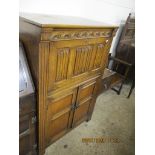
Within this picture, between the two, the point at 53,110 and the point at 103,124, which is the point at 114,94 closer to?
the point at 103,124

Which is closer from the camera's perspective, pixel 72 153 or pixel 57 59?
pixel 57 59

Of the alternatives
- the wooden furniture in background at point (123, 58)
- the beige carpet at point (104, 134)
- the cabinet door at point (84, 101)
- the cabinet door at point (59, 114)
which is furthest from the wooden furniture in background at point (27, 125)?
the wooden furniture in background at point (123, 58)

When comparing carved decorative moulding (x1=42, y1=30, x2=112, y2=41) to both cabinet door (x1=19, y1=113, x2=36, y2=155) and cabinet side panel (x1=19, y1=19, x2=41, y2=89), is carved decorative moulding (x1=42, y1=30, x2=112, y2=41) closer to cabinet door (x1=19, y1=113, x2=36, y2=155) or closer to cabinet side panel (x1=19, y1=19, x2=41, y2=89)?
cabinet side panel (x1=19, y1=19, x2=41, y2=89)

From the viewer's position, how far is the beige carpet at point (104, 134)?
161cm

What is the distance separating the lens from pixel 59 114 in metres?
1.34

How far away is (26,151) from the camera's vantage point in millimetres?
1251

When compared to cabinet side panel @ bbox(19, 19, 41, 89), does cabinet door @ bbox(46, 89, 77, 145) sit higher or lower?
lower

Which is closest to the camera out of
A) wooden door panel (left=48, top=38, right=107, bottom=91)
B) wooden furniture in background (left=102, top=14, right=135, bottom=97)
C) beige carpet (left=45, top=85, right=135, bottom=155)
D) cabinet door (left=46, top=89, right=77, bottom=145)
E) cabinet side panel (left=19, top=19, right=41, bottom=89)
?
cabinet side panel (left=19, top=19, right=41, bottom=89)

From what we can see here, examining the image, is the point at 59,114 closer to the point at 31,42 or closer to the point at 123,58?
the point at 31,42

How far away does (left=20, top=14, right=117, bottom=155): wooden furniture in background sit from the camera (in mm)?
904

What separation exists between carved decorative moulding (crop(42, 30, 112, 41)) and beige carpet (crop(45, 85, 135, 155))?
1177 mm

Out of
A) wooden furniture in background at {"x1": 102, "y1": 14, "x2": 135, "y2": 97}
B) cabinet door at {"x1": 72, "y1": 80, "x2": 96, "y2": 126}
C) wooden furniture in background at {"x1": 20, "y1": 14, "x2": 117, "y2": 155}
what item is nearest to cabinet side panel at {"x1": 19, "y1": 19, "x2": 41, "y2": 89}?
wooden furniture in background at {"x1": 20, "y1": 14, "x2": 117, "y2": 155}
